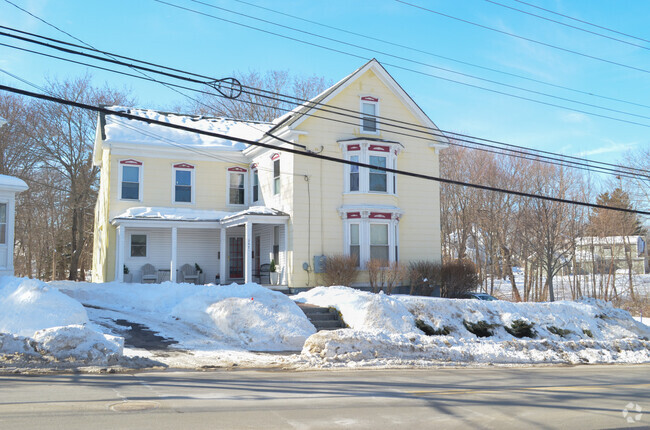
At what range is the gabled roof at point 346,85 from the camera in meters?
24.2

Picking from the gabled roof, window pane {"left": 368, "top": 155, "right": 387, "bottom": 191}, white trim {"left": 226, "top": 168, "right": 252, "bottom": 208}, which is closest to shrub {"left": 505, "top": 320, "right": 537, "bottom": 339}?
window pane {"left": 368, "top": 155, "right": 387, "bottom": 191}

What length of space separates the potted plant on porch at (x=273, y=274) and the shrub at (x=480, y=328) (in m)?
9.80

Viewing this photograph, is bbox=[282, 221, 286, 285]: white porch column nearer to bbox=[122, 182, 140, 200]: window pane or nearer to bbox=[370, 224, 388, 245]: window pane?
bbox=[370, 224, 388, 245]: window pane

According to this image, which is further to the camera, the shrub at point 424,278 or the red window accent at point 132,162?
the red window accent at point 132,162

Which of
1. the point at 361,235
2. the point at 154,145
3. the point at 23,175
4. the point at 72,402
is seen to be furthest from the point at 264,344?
the point at 23,175

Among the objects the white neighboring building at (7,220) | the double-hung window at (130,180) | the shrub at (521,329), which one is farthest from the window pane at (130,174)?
the shrub at (521,329)

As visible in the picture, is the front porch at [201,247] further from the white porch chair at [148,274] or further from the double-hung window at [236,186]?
the double-hung window at [236,186]

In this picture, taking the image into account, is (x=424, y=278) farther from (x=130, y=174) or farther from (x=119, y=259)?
(x=130, y=174)

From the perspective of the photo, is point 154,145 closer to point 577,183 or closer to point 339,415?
point 339,415

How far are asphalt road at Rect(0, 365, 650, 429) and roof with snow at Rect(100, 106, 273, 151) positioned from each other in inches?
645

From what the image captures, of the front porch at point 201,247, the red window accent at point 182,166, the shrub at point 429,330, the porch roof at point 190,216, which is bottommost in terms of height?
the shrub at point 429,330

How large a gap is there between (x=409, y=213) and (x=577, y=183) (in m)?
20.3

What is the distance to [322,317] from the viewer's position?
17.2m

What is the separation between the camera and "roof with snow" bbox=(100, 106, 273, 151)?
26078 millimetres
